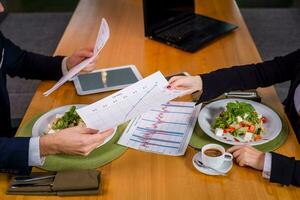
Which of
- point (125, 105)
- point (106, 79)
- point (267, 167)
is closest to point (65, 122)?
point (125, 105)

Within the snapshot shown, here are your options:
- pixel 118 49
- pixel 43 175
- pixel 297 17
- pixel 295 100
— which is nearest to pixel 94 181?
pixel 43 175

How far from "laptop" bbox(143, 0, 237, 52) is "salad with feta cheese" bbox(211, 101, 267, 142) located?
59 cm

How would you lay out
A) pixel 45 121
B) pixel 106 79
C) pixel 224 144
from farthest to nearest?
pixel 106 79
pixel 45 121
pixel 224 144

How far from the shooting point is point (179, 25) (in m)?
2.01

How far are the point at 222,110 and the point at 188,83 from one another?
5.9 inches

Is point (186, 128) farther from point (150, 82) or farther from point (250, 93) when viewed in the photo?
point (250, 93)

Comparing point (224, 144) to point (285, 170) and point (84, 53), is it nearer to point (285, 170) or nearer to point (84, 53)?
point (285, 170)

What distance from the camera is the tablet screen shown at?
157 cm

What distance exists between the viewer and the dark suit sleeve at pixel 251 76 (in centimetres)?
144

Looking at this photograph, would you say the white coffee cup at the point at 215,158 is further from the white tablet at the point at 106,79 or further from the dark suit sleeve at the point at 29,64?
the dark suit sleeve at the point at 29,64

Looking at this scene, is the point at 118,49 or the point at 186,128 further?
the point at 118,49

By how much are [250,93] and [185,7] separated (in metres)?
0.77

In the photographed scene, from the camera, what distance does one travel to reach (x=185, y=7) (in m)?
2.06

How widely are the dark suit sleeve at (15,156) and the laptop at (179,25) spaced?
913mm
